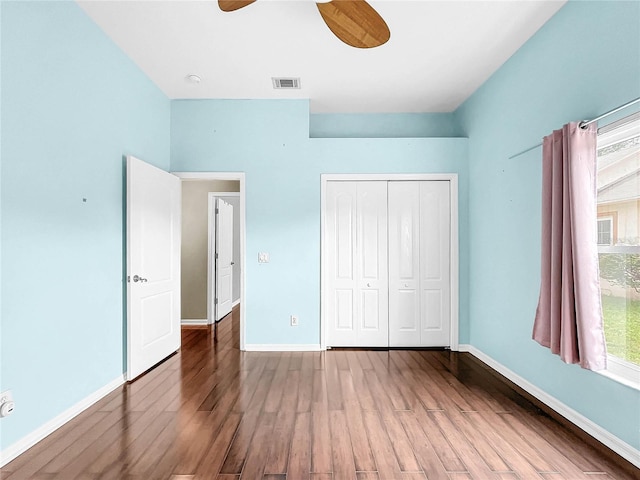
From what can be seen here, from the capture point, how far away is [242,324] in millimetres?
4078

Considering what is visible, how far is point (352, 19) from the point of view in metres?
2.11

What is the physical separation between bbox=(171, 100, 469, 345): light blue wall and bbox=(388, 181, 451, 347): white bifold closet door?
0.86m

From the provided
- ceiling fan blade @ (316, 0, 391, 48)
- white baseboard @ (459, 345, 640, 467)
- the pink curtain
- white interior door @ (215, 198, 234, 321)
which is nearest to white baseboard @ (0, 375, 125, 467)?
white interior door @ (215, 198, 234, 321)

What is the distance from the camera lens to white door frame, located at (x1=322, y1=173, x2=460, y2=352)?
13.4ft

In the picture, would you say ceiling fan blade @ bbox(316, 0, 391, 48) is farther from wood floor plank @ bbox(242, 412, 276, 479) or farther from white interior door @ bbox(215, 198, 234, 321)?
white interior door @ bbox(215, 198, 234, 321)

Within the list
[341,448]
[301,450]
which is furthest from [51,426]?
[341,448]

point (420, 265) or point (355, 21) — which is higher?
point (355, 21)

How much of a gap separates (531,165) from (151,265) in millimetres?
3469

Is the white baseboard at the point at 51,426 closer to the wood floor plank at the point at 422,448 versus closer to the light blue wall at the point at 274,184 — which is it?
the light blue wall at the point at 274,184

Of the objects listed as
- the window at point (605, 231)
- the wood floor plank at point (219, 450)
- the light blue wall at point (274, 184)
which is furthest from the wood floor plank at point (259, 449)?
the window at point (605, 231)

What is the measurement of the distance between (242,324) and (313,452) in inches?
86.3

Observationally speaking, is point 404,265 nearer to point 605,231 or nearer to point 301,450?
point 605,231

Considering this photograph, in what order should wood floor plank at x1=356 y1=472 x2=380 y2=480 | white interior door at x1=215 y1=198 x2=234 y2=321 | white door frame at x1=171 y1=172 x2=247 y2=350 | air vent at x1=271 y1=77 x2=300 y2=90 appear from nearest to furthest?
wood floor plank at x1=356 y1=472 x2=380 y2=480
air vent at x1=271 y1=77 x2=300 y2=90
white door frame at x1=171 y1=172 x2=247 y2=350
white interior door at x1=215 y1=198 x2=234 y2=321

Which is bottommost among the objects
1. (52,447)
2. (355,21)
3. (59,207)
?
(52,447)
